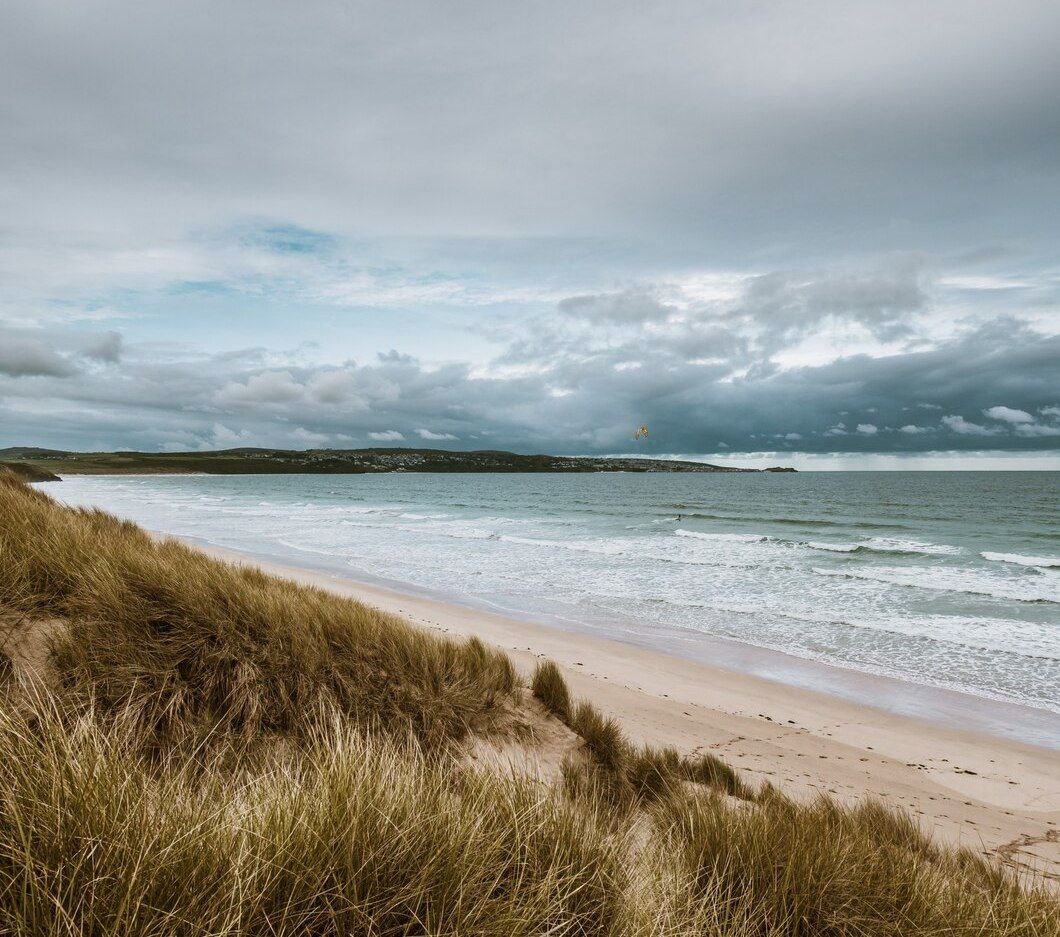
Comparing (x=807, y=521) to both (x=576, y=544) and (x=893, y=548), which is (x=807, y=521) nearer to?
(x=893, y=548)

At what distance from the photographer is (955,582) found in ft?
68.3

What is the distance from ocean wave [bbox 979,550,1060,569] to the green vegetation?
1061 inches

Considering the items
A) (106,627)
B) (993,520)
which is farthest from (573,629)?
(993,520)

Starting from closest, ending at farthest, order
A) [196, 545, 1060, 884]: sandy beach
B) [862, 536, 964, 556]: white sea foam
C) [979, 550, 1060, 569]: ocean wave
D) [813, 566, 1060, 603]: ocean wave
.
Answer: [196, 545, 1060, 884]: sandy beach, [813, 566, 1060, 603]: ocean wave, [979, 550, 1060, 569]: ocean wave, [862, 536, 964, 556]: white sea foam

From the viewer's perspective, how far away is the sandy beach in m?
6.26

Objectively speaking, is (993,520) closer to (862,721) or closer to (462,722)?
(862,721)

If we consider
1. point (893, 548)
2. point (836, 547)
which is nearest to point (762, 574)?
point (836, 547)

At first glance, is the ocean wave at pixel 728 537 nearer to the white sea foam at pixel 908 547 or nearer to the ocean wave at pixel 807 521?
the white sea foam at pixel 908 547

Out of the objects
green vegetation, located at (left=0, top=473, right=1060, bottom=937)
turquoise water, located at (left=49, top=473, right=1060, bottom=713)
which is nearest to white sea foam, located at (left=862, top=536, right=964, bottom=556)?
turquoise water, located at (left=49, top=473, right=1060, bottom=713)

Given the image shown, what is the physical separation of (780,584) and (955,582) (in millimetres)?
6375

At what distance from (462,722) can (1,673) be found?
3.21m

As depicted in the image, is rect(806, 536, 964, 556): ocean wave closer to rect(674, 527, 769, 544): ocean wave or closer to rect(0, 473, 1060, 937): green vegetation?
rect(674, 527, 769, 544): ocean wave

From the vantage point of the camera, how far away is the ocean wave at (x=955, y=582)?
18.5 m

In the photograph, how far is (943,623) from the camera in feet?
49.8
